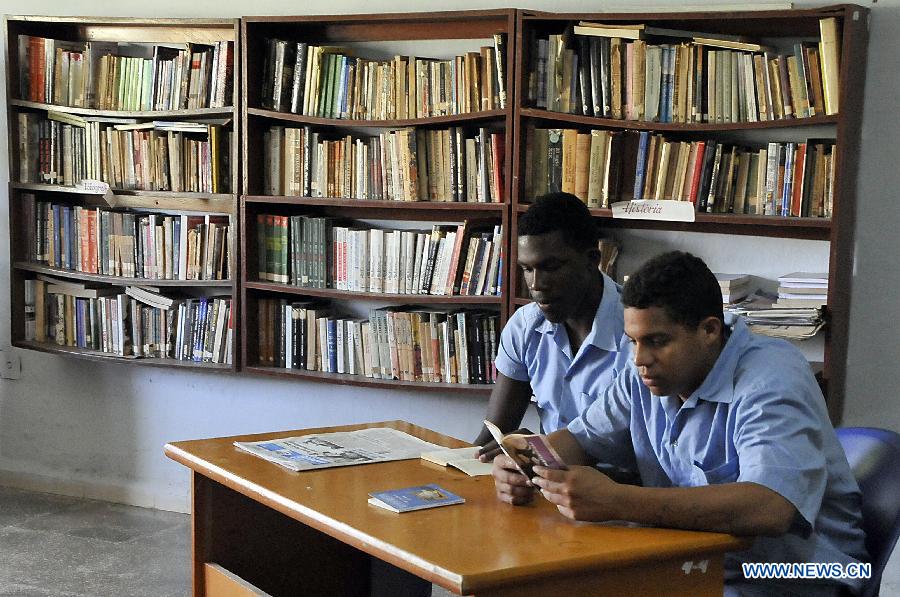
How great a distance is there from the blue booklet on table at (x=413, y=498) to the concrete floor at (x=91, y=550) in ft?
6.01

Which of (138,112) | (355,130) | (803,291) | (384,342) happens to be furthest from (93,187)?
(803,291)

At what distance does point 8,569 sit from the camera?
13.8ft

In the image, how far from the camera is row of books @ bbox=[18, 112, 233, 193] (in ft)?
15.4

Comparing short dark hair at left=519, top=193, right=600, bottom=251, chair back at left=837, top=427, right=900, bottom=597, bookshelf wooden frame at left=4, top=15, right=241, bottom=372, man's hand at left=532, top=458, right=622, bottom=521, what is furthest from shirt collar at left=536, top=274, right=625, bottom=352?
bookshelf wooden frame at left=4, top=15, right=241, bottom=372

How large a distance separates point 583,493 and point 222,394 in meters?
3.25

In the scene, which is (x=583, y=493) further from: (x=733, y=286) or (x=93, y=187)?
(x=93, y=187)

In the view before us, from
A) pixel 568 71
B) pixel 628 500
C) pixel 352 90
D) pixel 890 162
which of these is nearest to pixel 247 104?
pixel 352 90

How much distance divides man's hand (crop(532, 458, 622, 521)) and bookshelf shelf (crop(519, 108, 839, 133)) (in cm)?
196

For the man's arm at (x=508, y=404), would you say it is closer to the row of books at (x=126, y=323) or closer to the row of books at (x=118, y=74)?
the row of books at (x=126, y=323)

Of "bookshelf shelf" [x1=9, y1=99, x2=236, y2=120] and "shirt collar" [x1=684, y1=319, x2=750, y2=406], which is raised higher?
"bookshelf shelf" [x1=9, y1=99, x2=236, y2=120]

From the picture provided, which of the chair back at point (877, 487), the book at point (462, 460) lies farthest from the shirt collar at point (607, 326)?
the chair back at point (877, 487)

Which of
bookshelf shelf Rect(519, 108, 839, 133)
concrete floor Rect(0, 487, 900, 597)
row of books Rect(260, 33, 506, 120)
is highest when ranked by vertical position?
row of books Rect(260, 33, 506, 120)

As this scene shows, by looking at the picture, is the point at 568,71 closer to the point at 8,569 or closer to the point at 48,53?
the point at 48,53

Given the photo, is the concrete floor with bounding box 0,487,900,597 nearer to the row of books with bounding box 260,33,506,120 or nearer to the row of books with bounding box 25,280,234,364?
the row of books with bounding box 25,280,234,364
